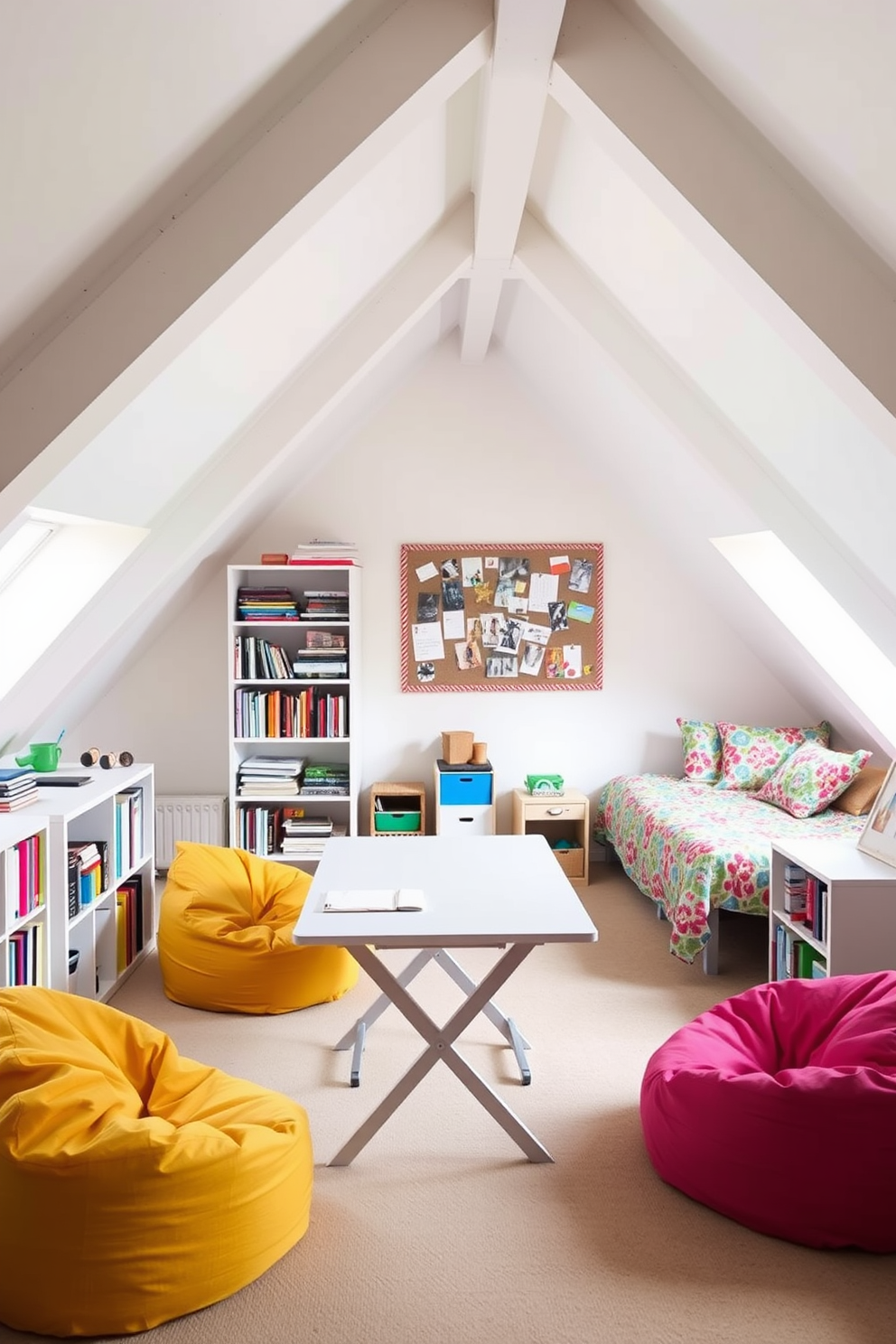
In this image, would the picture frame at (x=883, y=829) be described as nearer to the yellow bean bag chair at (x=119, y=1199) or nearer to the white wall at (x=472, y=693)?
the yellow bean bag chair at (x=119, y=1199)

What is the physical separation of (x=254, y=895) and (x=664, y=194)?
3.11m

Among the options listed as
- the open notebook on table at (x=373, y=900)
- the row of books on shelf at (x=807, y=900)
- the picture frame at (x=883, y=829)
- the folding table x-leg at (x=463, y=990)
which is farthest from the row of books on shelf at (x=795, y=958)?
the open notebook on table at (x=373, y=900)

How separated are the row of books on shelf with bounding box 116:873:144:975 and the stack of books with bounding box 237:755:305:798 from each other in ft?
3.28

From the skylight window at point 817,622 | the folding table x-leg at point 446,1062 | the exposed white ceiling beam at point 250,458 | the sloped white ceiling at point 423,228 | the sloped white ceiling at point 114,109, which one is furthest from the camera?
the skylight window at point 817,622

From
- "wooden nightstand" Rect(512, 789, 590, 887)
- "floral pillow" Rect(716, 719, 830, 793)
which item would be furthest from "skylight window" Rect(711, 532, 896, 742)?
"wooden nightstand" Rect(512, 789, 590, 887)

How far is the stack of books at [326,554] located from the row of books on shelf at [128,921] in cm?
187

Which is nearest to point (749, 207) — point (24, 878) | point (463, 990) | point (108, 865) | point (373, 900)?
point (373, 900)

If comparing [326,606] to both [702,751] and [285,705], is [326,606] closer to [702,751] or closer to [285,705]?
[285,705]

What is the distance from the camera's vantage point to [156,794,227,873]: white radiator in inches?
232

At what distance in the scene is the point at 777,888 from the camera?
13.0 ft

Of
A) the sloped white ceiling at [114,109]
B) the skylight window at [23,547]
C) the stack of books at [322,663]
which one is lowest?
the stack of books at [322,663]

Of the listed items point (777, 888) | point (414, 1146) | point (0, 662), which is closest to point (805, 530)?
point (777, 888)

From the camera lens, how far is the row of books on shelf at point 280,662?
564 centimetres

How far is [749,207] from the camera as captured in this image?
253 centimetres
